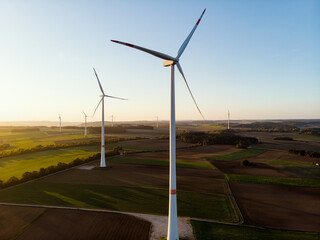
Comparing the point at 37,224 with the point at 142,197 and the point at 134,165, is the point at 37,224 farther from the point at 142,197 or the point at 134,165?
the point at 134,165

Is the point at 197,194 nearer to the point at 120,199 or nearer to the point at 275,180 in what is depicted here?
the point at 120,199

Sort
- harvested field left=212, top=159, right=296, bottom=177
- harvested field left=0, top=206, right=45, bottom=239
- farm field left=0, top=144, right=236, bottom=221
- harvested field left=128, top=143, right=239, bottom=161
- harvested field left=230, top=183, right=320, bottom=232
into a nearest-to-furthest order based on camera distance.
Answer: harvested field left=0, top=206, right=45, bottom=239
harvested field left=230, top=183, right=320, bottom=232
farm field left=0, top=144, right=236, bottom=221
harvested field left=212, top=159, right=296, bottom=177
harvested field left=128, top=143, right=239, bottom=161

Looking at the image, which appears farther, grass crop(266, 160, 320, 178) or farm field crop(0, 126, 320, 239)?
grass crop(266, 160, 320, 178)

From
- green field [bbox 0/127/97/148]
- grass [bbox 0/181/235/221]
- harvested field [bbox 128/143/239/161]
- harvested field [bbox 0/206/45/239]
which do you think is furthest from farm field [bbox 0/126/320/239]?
green field [bbox 0/127/97/148]

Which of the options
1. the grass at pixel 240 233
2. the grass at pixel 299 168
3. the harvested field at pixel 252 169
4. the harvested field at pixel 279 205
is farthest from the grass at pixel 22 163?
the grass at pixel 299 168

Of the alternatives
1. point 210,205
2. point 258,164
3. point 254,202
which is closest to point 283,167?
point 258,164

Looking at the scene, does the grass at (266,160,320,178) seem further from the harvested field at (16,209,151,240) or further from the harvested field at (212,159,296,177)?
the harvested field at (16,209,151,240)

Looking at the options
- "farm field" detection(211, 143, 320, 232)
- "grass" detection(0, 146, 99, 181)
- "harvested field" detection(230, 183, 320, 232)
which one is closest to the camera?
"harvested field" detection(230, 183, 320, 232)
